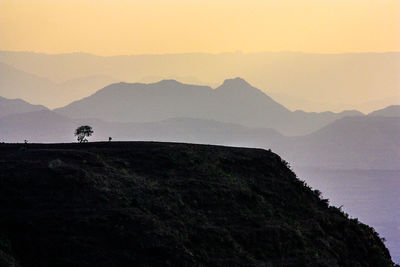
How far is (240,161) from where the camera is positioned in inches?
2496

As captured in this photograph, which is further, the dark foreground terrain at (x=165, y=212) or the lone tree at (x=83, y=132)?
the lone tree at (x=83, y=132)

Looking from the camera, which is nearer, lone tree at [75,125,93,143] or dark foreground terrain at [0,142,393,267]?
dark foreground terrain at [0,142,393,267]

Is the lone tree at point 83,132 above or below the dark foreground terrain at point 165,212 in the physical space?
above

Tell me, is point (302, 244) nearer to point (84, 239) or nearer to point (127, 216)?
point (127, 216)

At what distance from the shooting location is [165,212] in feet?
158

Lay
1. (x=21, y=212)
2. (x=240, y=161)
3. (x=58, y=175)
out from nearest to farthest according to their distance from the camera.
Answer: (x=21, y=212) → (x=58, y=175) → (x=240, y=161)

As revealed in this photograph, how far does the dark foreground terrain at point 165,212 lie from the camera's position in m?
42.2

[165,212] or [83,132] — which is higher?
[83,132]

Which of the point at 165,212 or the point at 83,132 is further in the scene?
the point at 83,132

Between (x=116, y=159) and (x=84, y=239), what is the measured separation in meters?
14.3

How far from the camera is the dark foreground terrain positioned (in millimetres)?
42219

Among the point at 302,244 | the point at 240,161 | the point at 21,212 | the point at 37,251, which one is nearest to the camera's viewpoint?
the point at 37,251

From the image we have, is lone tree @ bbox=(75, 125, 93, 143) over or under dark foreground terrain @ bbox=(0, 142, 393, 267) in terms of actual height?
over

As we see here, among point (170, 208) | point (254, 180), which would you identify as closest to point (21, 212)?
point (170, 208)
